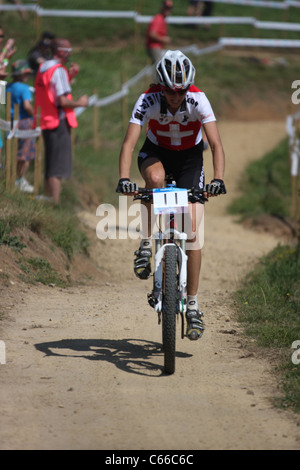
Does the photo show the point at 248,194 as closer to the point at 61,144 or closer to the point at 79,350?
the point at 61,144

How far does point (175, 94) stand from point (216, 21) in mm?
20646

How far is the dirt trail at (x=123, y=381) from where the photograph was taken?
428 centimetres

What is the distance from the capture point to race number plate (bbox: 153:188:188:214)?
5195 millimetres

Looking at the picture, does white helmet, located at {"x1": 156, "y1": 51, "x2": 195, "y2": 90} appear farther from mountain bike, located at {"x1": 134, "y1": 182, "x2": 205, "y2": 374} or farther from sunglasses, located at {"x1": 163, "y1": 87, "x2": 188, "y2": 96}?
mountain bike, located at {"x1": 134, "y1": 182, "x2": 205, "y2": 374}

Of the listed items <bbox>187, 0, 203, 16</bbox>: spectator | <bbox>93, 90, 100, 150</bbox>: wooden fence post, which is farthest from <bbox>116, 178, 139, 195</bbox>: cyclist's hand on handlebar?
<bbox>187, 0, 203, 16</bbox>: spectator

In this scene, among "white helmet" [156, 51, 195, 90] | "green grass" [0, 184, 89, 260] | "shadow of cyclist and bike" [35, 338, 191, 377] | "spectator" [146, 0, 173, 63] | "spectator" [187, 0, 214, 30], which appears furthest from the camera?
"spectator" [187, 0, 214, 30]

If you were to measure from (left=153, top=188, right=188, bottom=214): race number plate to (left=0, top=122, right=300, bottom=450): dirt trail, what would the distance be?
1.23m

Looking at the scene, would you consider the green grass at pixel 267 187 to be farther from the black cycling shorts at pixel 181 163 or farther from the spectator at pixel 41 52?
the black cycling shorts at pixel 181 163

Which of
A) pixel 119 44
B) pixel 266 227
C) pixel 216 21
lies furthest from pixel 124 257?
pixel 216 21

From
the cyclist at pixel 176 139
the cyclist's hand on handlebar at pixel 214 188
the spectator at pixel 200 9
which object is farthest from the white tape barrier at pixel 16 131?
the spectator at pixel 200 9

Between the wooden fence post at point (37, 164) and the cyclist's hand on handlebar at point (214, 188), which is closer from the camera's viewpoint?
the cyclist's hand on handlebar at point (214, 188)

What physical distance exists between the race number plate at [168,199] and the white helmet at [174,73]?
31.3 inches

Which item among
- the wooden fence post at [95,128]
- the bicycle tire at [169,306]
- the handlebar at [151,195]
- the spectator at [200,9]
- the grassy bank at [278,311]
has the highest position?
the handlebar at [151,195]

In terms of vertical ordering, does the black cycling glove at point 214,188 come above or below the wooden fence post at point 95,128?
above
